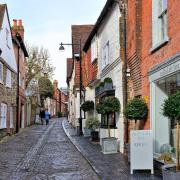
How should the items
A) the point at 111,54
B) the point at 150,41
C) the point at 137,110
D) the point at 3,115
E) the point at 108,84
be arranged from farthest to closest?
the point at 3,115 < the point at 111,54 < the point at 108,84 < the point at 137,110 < the point at 150,41

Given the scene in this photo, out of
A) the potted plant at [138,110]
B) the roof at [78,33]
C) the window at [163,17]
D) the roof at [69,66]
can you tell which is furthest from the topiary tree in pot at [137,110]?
the roof at [69,66]

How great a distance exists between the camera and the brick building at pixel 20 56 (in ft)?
107

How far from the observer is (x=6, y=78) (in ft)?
85.0

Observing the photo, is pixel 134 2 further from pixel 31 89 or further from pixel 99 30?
pixel 31 89

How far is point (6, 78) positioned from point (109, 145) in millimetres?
12238

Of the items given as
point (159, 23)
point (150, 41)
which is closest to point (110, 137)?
point (150, 41)

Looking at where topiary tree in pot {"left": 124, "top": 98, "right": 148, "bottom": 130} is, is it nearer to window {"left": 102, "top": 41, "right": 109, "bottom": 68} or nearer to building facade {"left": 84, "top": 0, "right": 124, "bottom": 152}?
building facade {"left": 84, "top": 0, "right": 124, "bottom": 152}

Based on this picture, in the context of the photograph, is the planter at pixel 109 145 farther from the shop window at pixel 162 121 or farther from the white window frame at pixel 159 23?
the white window frame at pixel 159 23

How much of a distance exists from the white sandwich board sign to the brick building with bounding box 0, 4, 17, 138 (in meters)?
13.6

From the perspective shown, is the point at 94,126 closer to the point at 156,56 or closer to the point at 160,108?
the point at 160,108

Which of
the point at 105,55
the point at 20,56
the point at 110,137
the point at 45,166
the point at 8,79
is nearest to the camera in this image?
the point at 45,166

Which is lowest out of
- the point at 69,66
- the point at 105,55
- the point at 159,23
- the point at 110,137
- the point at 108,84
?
the point at 110,137

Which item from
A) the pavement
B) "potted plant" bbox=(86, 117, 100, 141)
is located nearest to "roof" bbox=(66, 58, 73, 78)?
"potted plant" bbox=(86, 117, 100, 141)

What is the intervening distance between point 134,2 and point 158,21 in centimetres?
212
